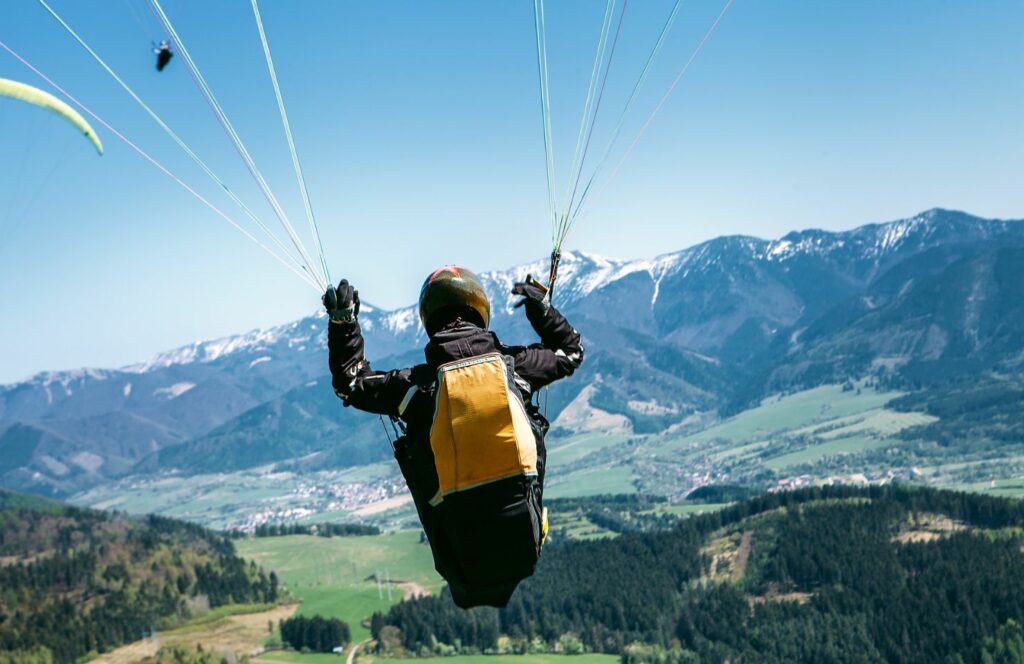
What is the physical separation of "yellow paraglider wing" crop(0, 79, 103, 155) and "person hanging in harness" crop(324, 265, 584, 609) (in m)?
9.87

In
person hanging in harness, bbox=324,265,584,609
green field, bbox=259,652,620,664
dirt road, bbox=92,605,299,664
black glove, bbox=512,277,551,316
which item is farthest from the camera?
dirt road, bbox=92,605,299,664

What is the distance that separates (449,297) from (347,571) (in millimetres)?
178146

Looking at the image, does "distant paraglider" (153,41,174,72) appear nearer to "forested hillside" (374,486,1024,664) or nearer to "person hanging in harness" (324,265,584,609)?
"person hanging in harness" (324,265,584,609)

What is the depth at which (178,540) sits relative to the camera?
17462cm

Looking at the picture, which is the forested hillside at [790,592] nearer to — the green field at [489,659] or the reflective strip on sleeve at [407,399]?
the green field at [489,659]

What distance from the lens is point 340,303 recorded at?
303 inches

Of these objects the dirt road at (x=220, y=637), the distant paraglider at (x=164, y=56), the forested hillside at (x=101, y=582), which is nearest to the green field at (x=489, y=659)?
the dirt road at (x=220, y=637)

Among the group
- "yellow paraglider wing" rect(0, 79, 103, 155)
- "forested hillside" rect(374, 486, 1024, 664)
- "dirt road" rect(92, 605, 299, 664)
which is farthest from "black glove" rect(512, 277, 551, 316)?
"dirt road" rect(92, 605, 299, 664)

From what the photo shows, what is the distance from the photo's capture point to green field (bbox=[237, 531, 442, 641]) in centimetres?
14124

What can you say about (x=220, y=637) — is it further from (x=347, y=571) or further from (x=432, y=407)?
(x=432, y=407)

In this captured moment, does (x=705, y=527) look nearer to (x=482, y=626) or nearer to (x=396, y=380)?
(x=482, y=626)

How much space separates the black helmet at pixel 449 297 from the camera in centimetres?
777

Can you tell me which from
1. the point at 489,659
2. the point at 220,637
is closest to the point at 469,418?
the point at 489,659

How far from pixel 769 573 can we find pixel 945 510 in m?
27.8
